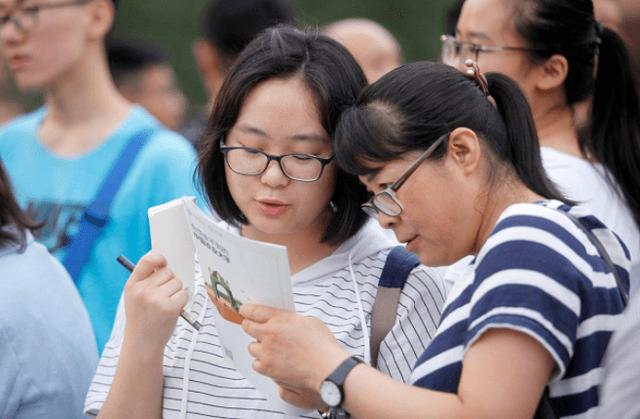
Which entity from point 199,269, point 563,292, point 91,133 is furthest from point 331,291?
point 91,133

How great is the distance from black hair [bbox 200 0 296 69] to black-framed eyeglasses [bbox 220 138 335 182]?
281 cm

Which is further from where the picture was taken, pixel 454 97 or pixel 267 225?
pixel 267 225

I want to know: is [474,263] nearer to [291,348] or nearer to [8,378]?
[291,348]

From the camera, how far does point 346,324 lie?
2547 mm

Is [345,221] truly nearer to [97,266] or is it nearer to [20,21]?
[97,266]

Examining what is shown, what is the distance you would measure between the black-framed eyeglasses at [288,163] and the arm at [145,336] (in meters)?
0.30

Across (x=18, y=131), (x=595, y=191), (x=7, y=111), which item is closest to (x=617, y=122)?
(x=595, y=191)

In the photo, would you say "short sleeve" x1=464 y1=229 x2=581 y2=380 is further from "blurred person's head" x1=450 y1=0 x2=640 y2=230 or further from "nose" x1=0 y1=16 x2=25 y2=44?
"nose" x1=0 y1=16 x2=25 y2=44

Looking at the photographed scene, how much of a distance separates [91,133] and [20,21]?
49 cm

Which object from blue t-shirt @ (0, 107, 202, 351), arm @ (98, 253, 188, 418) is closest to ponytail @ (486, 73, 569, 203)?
arm @ (98, 253, 188, 418)

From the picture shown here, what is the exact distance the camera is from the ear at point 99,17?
14.0ft

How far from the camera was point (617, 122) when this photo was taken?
3.38 meters

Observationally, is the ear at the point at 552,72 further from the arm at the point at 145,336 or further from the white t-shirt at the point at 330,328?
the arm at the point at 145,336

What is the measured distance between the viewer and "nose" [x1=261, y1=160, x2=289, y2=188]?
254cm
